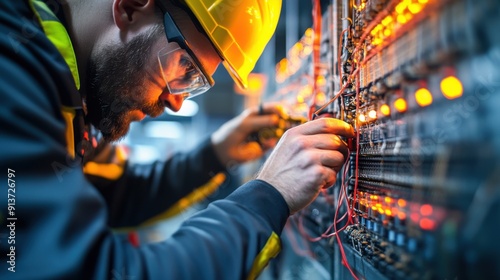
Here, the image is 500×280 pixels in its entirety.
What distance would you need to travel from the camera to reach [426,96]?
0.63m

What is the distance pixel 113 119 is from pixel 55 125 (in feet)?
1.48

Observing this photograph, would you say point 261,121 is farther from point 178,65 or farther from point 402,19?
point 402,19

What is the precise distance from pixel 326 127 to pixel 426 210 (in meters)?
0.30

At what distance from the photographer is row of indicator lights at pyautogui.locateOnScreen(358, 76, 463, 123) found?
0.55 metres

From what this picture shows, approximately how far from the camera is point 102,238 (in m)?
0.69

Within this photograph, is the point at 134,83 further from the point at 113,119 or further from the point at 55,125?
the point at 55,125

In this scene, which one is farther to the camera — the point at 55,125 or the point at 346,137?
the point at 346,137

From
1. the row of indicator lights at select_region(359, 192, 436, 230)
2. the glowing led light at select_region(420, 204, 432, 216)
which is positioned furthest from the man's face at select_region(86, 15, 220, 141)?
the glowing led light at select_region(420, 204, 432, 216)

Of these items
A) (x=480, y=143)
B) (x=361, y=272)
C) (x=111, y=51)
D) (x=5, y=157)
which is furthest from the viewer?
(x=111, y=51)

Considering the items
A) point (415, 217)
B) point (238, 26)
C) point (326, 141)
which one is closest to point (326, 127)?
point (326, 141)

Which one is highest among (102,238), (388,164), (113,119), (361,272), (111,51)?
(111,51)

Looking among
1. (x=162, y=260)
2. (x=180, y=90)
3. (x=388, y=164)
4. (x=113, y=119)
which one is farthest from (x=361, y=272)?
(x=113, y=119)

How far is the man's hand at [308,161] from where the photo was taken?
0.82 meters

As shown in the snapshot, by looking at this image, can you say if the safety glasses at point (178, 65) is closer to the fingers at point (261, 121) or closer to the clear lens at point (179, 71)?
the clear lens at point (179, 71)
